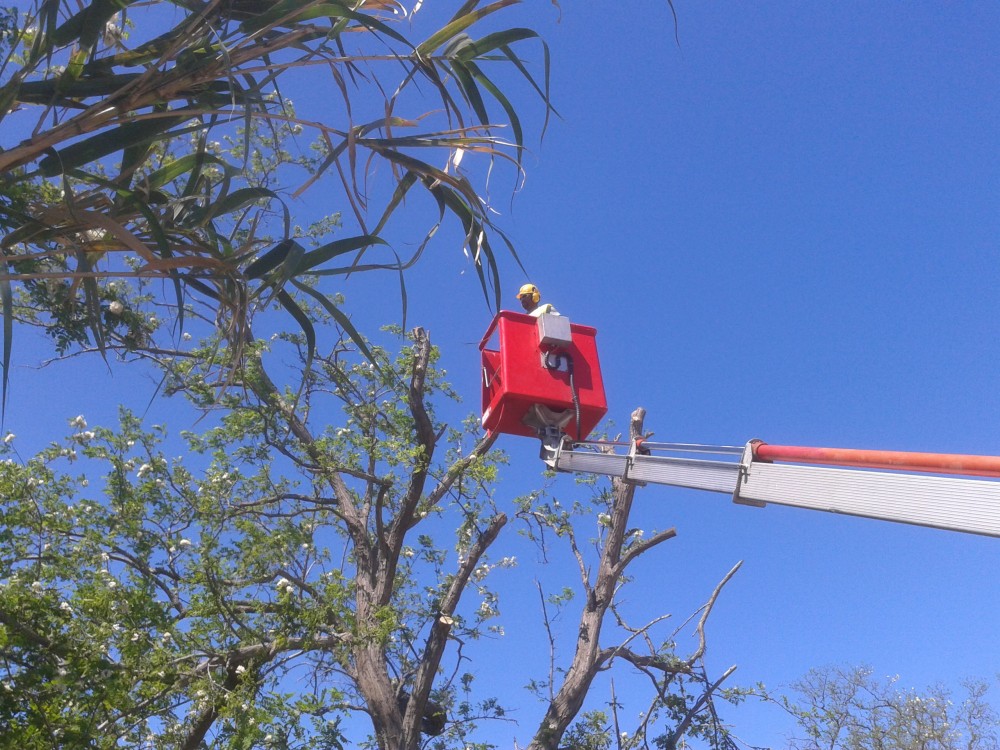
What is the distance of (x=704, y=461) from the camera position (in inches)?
137

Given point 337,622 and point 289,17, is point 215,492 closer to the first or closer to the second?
point 337,622

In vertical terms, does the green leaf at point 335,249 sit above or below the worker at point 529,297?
below

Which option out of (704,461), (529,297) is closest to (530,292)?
Result: (529,297)

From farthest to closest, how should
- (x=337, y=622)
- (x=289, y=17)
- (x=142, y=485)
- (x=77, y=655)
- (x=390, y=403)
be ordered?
(x=390, y=403) < (x=142, y=485) < (x=337, y=622) < (x=77, y=655) < (x=289, y=17)

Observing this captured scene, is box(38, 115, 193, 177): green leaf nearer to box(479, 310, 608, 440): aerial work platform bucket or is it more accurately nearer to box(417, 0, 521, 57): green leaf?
box(417, 0, 521, 57): green leaf

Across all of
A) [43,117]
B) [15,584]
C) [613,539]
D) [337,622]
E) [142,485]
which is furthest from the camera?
[613,539]

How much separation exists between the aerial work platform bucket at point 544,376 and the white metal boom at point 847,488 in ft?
3.26

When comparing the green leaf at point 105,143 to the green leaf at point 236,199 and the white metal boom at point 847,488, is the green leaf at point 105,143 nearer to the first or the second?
the green leaf at point 236,199

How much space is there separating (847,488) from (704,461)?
1.01m

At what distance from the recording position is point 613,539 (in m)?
7.96

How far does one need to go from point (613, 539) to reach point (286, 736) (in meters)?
3.26

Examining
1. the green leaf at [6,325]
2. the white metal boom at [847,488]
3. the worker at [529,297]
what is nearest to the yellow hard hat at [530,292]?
the worker at [529,297]

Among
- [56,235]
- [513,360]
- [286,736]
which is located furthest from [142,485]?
[56,235]

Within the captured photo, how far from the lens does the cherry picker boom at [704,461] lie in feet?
6.81
